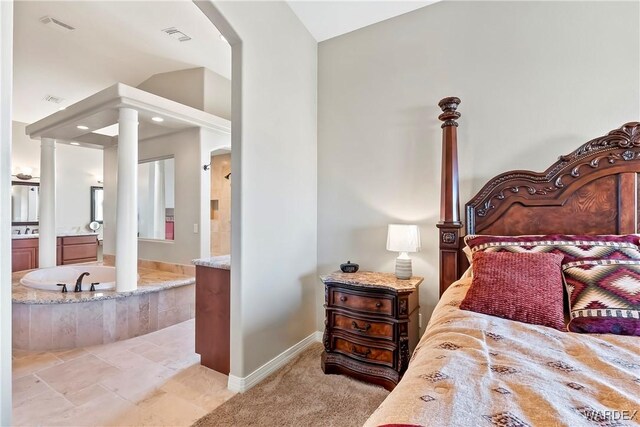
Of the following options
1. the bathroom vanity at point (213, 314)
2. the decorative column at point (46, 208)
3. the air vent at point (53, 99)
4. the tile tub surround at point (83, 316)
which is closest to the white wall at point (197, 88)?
the decorative column at point (46, 208)

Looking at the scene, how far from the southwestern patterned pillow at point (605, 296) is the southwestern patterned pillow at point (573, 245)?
0.36 ft

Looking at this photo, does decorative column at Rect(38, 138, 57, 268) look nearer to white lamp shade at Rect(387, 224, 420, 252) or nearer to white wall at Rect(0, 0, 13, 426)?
white wall at Rect(0, 0, 13, 426)

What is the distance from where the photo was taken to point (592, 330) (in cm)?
131

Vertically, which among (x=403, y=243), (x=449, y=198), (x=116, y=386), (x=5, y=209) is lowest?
(x=116, y=386)

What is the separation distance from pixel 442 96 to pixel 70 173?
7628 mm

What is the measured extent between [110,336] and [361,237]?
2.72 m

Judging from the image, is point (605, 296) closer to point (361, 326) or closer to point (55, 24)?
point (361, 326)

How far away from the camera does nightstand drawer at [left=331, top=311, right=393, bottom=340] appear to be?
2160 mm

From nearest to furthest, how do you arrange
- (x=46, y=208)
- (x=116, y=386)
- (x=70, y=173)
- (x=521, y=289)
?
(x=521, y=289) → (x=116, y=386) → (x=46, y=208) → (x=70, y=173)

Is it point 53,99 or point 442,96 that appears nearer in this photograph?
point 442,96

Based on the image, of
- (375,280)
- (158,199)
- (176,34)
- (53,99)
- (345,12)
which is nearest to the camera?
(375,280)

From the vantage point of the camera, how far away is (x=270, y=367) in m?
2.39

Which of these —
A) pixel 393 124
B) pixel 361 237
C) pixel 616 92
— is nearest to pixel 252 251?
pixel 361 237

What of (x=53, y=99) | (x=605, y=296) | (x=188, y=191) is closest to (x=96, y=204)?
(x=53, y=99)
